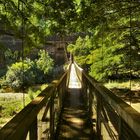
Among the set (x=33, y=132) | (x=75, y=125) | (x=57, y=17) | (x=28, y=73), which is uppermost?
(x=57, y=17)

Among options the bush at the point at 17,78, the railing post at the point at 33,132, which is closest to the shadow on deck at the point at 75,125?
the railing post at the point at 33,132

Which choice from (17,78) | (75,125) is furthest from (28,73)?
(75,125)

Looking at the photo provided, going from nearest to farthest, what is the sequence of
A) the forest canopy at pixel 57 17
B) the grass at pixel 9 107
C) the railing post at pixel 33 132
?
the railing post at pixel 33 132
the forest canopy at pixel 57 17
the grass at pixel 9 107

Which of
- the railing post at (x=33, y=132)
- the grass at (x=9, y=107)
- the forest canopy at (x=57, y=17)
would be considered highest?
the forest canopy at (x=57, y=17)

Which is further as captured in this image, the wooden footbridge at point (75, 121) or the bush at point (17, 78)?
the bush at point (17, 78)

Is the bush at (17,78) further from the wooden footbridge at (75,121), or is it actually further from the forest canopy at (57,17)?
the wooden footbridge at (75,121)

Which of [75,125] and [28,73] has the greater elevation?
[28,73]

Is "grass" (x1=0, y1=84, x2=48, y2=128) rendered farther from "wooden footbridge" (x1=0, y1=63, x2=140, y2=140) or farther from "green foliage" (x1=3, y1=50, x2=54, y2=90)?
"wooden footbridge" (x1=0, y1=63, x2=140, y2=140)

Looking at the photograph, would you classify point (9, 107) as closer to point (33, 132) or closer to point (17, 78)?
point (17, 78)

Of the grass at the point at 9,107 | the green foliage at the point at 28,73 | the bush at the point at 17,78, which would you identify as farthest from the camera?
the green foliage at the point at 28,73

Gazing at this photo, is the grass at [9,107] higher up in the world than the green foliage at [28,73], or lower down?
lower down

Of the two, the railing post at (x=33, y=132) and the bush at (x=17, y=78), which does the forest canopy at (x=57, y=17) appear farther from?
the bush at (x=17, y=78)

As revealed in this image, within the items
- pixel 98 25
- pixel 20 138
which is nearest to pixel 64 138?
pixel 20 138

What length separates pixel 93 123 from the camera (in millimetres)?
6898
